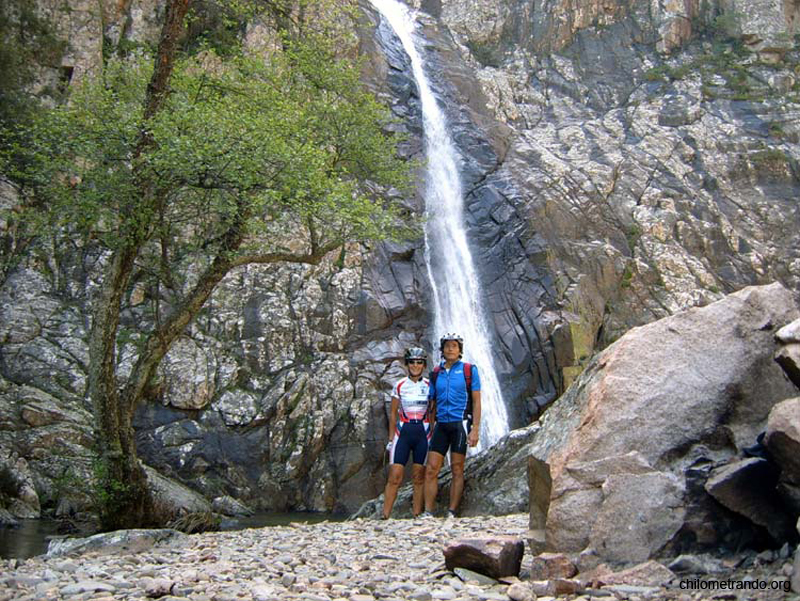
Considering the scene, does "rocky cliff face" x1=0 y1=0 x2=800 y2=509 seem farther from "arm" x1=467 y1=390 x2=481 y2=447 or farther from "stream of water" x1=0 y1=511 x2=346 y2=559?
"arm" x1=467 y1=390 x2=481 y2=447

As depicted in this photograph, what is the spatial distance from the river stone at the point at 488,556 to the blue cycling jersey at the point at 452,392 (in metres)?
3.67

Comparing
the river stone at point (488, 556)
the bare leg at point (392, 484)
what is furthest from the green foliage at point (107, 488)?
the river stone at point (488, 556)

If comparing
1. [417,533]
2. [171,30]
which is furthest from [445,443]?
[171,30]

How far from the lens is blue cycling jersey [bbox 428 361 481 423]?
892 centimetres

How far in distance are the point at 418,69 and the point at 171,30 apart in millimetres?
20505

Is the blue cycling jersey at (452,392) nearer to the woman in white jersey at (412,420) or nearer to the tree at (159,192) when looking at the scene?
the woman in white jersey at (412,420)

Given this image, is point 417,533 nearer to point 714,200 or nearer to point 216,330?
point 216,330

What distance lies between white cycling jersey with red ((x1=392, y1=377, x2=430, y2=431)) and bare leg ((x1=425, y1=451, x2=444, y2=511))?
18.4 inches

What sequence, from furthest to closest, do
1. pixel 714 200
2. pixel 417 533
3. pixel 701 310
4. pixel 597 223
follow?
1. pixel 714 200
2. pixel 597 223
3. pixel 417 533
4. pixel 701 310

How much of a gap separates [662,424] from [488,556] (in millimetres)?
1620

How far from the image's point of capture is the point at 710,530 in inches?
185

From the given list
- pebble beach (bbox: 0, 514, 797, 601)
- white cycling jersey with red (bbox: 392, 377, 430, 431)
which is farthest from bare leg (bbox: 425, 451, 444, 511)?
pebble beach (bbox: 0, 514, 797, 601)

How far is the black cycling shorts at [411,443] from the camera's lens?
29.8 feet

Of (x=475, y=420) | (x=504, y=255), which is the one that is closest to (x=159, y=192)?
(x=475, y=420)
